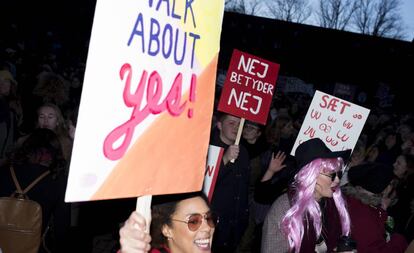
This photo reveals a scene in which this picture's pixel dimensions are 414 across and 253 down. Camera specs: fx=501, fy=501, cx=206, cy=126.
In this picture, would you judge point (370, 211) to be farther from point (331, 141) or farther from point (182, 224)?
point (182, 224)

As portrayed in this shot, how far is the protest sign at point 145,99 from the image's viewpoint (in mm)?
1668

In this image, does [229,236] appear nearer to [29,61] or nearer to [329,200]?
[329,200]

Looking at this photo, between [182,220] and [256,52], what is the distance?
20.5 meters

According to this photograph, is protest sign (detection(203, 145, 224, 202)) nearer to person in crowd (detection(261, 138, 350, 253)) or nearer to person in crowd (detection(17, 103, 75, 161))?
person in crowd (detection(261, 138, 350, 253))

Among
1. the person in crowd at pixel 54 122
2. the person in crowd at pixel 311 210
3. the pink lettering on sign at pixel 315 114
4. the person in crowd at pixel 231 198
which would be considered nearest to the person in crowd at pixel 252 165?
the person in crowd at pixel 231 198

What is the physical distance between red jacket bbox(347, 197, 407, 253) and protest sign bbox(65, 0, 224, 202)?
6.71ft

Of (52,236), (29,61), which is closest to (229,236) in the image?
(52,236)

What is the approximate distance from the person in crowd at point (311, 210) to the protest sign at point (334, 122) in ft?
4.38

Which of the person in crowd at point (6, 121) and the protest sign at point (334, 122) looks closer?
the protest sign at point (334, 122)

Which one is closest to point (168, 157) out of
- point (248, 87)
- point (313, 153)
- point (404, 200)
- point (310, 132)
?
point (313, 153)

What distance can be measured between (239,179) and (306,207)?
4.66 ft

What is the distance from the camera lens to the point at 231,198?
486 centimetres

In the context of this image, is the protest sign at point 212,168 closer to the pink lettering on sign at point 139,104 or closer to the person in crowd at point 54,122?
the person in crowd at point 54,122

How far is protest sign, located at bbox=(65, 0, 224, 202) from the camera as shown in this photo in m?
1.67
